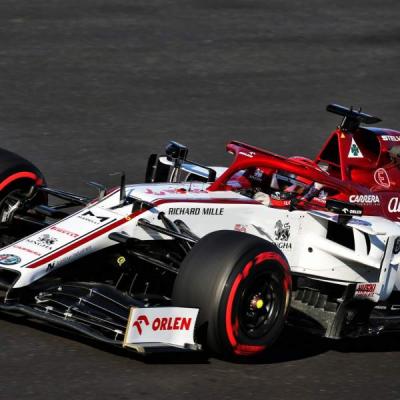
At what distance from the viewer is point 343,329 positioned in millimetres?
8102

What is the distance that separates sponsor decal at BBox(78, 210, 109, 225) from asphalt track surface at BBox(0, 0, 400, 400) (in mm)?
813

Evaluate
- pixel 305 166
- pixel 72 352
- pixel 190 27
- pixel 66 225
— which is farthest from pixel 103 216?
pixel 190 27

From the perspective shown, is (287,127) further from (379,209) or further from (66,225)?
(66,225)

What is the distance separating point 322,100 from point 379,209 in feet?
23.4

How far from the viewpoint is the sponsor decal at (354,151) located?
9734 mm

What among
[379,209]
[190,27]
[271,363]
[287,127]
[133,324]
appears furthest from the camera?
[190,27]

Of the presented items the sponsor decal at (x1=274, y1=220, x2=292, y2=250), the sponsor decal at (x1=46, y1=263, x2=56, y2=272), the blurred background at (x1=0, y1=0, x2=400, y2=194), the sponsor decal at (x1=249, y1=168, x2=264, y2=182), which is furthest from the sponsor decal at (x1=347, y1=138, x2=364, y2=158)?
the blurred background at (x1=0, y1=0, x2=400, y2=194)

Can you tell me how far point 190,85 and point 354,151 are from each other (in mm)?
6950

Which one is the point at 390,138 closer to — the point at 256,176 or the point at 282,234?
the point at 256,176

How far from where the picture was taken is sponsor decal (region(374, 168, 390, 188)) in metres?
9.78

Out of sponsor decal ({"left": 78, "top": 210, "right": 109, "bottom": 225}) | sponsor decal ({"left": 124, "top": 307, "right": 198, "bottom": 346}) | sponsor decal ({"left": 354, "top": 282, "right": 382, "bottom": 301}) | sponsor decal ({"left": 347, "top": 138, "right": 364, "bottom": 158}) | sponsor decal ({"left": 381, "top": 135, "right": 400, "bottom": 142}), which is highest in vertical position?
sponsor decal ({"left": 381, "top": 135, "right": 400, "bottom": 142})

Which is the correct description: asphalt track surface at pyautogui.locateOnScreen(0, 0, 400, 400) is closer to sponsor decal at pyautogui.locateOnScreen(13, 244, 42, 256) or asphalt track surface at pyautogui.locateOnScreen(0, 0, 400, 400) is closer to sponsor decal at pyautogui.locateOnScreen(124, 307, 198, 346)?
sponsor decal at pyautogui.locateOnScreen(124, 307, 198, 346)

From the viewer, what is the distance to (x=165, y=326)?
291 inches

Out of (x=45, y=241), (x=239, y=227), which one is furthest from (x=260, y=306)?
(x=45, y=241)
